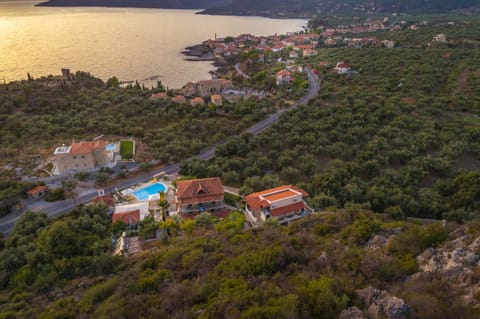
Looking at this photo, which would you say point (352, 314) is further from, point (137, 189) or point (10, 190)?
point (10, 190)

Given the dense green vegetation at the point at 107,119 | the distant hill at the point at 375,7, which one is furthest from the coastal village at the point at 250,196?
the distant hill at the point at 375,7

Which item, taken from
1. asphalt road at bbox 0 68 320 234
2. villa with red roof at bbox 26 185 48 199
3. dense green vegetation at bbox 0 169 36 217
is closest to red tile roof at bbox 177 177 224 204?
asphalt road at bbox 0 68 320 234

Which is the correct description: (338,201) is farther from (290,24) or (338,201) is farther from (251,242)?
(290,24)

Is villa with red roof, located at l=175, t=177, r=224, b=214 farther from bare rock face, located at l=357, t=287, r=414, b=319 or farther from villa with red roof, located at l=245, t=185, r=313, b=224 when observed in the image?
bare rock face, located at l=357, t=287, r=414, b=319

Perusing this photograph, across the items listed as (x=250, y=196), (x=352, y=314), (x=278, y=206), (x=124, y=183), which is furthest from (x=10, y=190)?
(x=352, y=314)

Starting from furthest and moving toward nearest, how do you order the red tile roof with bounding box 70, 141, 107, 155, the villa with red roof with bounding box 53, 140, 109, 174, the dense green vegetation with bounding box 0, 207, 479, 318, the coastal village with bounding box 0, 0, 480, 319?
the red tile roof with bounding box 70, 141, 107, 155 → the villa with red roof with bounding box 53, 140, 109, 174 → the coastal village with bounding box 0, 0, 480, 319 → the dense green vegetation with bounding box 0, 207, 479, 318

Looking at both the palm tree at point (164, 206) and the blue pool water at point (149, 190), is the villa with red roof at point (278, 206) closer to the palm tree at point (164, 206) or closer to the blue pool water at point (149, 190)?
the palm tree at point (164, 206)
